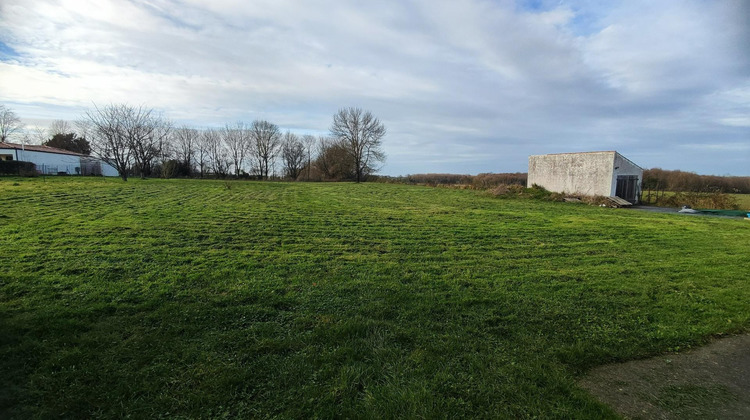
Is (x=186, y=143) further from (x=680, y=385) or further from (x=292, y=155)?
(x=680, y=385)

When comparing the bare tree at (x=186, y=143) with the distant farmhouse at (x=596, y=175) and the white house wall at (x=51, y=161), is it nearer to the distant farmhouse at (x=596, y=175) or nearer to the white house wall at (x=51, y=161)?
the white house wall at (x=51, y=161)

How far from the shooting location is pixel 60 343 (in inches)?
124

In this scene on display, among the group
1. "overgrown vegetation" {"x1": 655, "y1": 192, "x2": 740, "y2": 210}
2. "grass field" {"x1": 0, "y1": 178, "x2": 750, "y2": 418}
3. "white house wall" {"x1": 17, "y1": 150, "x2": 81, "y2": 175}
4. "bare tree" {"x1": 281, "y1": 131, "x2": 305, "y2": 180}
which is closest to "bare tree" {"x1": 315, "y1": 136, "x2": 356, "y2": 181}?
"bare tree" {"x1": 281, "y1": 131, "x2": 305, "y2": 180}

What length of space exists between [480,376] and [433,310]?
1355mm

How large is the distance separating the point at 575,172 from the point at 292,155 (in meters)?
41.4

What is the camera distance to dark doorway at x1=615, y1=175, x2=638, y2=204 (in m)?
22.1

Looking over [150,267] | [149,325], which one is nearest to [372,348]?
[149,325]

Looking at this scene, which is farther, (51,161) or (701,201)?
(51,161)

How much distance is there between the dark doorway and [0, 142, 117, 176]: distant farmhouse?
53.1m

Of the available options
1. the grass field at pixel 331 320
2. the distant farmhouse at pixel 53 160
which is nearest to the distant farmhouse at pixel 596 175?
the grass field at pixel 331 320

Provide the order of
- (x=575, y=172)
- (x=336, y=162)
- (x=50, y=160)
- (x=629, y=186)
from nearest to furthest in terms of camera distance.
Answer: (x=629, y=186) < (x=575, y=172) < (x=50, y=160) < (x=336, y=162)

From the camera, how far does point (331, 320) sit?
150 inches

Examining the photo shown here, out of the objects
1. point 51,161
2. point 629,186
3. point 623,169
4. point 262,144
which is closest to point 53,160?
point 51,161

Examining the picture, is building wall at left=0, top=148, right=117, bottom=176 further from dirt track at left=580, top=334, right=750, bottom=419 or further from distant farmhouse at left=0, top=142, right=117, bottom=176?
dirt track at left=580, top=334, right=750, bottom=419
